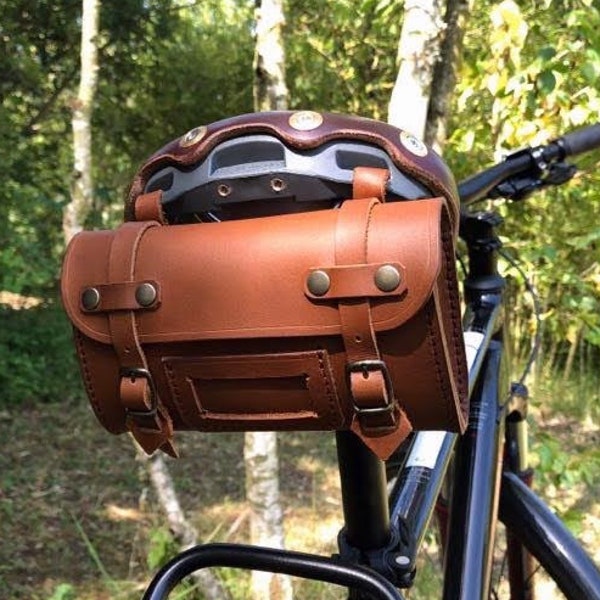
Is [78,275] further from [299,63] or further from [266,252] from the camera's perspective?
[299,63]

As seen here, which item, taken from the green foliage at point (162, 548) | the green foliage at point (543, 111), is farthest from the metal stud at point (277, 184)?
the green foliage at point (162, 548)

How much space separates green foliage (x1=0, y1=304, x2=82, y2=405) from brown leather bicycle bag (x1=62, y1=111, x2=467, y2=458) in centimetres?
459

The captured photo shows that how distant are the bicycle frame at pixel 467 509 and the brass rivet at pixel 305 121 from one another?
1.15 ft

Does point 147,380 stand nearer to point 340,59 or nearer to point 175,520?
point 175,520

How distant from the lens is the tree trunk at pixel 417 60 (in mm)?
1683

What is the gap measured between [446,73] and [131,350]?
1355mm

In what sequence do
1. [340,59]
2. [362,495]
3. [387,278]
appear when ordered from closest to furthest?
1. [387,278]
2. [362,495]
3. [340,59]

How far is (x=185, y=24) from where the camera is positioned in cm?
610

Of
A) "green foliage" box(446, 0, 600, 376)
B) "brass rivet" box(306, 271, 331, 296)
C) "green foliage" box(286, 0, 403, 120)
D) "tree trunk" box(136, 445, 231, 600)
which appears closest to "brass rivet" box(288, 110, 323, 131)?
"brass rivet" box(306, 271, 331, 296)

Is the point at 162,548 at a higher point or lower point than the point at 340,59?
lower

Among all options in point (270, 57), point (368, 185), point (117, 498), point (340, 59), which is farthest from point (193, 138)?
point (340, 59)

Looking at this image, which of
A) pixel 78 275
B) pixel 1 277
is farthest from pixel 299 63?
pixel 78 275

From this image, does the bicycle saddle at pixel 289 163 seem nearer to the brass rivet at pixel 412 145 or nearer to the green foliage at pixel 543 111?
the brass rivet at pixel 412 145

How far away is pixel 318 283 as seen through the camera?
2.43 ft
